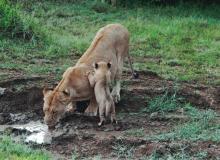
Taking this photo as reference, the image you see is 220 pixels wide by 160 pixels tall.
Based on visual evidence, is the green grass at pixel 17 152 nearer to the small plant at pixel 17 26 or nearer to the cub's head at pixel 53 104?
Result: the cub's head at pixel 53 104

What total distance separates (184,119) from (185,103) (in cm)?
74

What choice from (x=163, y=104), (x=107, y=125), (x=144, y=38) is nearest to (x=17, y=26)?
(x=144, y=38)

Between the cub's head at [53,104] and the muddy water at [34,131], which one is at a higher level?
the cub's head at [53,104]

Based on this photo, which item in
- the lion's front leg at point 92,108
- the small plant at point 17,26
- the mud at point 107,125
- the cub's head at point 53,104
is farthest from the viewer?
the small plant at point 17,26

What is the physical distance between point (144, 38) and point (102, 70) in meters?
5.68

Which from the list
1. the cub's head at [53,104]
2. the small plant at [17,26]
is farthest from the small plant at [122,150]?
the small plant at [17,26]

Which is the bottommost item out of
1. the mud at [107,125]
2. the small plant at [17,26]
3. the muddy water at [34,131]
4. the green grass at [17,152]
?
the muddy water at [34,131]

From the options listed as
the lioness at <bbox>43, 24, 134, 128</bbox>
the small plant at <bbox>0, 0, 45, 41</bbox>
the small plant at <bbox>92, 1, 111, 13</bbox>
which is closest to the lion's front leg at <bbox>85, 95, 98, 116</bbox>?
the lioness at <bbox>43, 24, 134, 128</bbox>

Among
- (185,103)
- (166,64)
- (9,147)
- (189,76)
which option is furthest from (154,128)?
(166,64)

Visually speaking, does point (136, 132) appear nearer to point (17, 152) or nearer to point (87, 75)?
point (87, 75)

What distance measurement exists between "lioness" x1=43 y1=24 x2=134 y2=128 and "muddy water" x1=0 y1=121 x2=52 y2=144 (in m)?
0.16

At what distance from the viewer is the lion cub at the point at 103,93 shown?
8.55 meters

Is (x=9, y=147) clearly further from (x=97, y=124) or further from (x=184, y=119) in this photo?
(x=184, y=119)

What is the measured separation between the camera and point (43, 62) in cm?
1174
